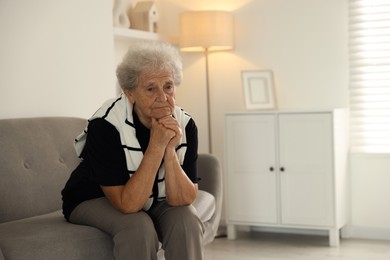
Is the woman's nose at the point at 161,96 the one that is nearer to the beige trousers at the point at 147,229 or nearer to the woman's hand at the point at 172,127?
the woman's hand at the point at 172,127

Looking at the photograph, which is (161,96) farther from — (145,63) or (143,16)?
(143,16)

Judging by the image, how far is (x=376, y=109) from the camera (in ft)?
15.4

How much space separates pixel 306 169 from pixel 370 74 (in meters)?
0.77

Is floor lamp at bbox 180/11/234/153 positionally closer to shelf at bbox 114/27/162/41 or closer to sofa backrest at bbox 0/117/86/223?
shelf at bbox 114/27/162/41

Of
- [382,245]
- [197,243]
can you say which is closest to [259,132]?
[382,245]

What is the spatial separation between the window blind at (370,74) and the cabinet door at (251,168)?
0.62 m

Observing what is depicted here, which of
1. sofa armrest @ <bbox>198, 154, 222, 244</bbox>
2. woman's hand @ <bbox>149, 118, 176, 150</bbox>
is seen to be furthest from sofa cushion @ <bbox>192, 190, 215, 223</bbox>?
woman's hand @ <bbox>149, 118, 176, 150</bbox>

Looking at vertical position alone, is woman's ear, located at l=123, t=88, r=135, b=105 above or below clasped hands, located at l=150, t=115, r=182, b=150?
above

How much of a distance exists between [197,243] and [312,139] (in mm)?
2073

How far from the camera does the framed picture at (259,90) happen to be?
4.94 meters

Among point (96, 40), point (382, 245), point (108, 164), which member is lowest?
point (382, 245)

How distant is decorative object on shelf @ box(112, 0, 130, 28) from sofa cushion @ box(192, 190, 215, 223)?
1653 millimetres

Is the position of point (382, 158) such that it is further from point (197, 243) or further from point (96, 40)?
point (197, 243)

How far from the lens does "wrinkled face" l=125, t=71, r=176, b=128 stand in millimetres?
2805
